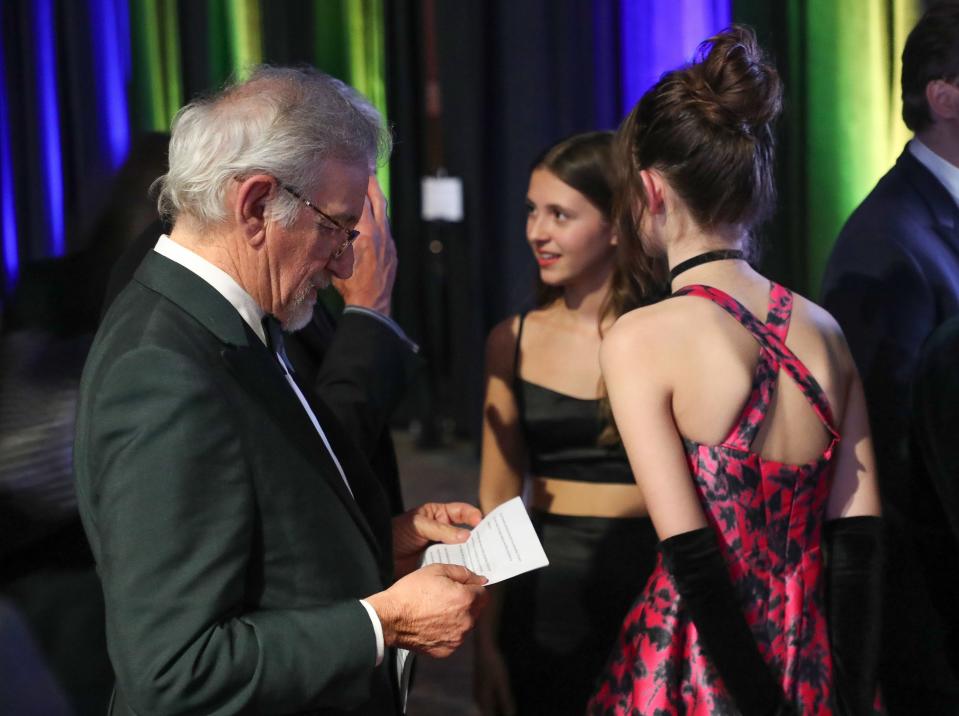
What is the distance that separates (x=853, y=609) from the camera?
4.74 feet

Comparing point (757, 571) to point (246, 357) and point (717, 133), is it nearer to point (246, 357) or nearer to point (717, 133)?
point (717, 133)

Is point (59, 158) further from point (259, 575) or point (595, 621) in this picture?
point (259, 575)

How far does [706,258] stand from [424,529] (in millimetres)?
558

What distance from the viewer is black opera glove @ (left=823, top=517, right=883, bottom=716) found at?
1.45 m

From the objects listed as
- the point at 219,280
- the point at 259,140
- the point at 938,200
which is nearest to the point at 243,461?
the point at 219,280

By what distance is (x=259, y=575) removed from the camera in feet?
3.38

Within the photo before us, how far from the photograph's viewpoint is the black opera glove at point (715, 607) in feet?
4.25

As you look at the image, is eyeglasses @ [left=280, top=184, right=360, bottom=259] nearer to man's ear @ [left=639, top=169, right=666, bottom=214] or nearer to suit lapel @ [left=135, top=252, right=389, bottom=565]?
suit lapel @ [left=135, top=252, right=389, bottom=565]

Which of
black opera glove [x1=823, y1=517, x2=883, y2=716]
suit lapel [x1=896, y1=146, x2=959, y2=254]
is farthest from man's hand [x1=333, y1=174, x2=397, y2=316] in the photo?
suit lapel [x1=896, y1=146, x2=959, y2=254]

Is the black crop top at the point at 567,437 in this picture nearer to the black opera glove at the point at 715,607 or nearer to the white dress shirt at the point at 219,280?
the black opera glove at the point at 715,607

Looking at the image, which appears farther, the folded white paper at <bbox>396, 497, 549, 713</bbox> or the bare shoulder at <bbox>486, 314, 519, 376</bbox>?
the bare shoulder at <bbox>486, 314, 519, 376</bbox>

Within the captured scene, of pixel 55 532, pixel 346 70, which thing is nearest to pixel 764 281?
pixel 55 532

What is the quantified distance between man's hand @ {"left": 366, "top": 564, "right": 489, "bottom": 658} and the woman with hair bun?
0.34 meters

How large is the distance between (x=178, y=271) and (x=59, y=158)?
198cm
